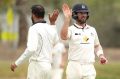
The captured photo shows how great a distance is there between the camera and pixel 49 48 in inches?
511

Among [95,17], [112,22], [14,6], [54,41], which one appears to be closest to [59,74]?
[54,41]

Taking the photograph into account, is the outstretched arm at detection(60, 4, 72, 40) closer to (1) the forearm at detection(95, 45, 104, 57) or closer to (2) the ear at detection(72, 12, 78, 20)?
(2) the ear at detection(72, 12, 78, 20)

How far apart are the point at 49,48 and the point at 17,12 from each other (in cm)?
2739

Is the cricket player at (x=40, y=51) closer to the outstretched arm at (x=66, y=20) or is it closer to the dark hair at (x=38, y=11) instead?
the dark hair at (x=38, y=11)

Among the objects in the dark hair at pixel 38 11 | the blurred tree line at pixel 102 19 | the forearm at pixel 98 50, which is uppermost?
the dark hair at pixel 38 11

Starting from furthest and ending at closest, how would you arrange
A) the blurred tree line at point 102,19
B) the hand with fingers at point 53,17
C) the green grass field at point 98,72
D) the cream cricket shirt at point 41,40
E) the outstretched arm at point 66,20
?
the blurred tree line at point 102,19, the green grass field at point 98,72, the hand with fingers at point 53,17, the cream cricket shirt at point 41,40, the outstretched arm at point 66,20

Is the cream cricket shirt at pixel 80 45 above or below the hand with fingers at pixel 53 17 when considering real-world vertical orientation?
below

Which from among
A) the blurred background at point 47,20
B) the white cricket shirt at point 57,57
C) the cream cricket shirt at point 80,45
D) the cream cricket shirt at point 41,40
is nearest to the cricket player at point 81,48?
the cream cricket shirt at point 80,45

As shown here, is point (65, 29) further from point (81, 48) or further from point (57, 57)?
point (57, 57)

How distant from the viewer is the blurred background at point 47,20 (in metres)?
26.9

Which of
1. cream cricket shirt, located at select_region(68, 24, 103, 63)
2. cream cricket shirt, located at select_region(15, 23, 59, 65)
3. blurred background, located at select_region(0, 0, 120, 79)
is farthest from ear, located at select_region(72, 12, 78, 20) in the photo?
blurred background, located at select_region(0, 0, 120, 79)

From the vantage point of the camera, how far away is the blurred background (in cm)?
2688

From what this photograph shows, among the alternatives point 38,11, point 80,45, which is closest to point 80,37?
point 80,45

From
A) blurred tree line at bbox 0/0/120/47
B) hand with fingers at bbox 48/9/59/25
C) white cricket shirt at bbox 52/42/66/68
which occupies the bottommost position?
blurred tree line at bbox 0/0/120/47
